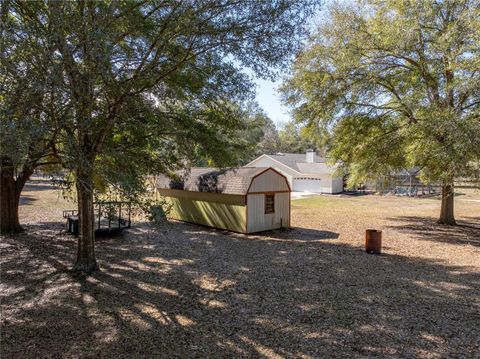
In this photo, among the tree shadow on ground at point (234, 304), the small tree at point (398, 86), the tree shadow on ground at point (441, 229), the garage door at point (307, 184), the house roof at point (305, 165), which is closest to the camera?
the tree shadow on ground at point (234, 304)

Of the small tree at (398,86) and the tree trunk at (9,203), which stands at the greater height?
the small tree at (398,86)

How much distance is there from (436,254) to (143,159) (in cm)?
1055

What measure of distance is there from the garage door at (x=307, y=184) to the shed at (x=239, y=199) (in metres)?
19.4

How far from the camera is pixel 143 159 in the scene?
9320 millimetres

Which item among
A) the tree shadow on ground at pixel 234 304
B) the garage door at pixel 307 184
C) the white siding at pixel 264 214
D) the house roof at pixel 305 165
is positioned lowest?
the tree shadow on ground at pixel 234 304

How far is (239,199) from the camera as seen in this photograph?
14961 millimetres

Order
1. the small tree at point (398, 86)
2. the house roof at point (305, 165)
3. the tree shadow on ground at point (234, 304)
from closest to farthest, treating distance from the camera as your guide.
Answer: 1. the tree shadow on ground at point (234, 304)
2. the small tree at point (398, 86)
3. the house roof at point (305, 165)

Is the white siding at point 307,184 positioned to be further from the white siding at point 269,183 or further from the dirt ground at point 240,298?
the dirt ground at point 240,298

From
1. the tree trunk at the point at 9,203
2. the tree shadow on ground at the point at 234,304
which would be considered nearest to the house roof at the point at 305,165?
the tree shadow on ground at the point at 234,304

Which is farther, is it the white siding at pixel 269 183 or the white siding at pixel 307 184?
the white siding at pixel 307 184

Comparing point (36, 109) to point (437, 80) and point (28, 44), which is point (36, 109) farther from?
point (437, 80)

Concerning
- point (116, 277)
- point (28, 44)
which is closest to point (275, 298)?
point (116, 277)

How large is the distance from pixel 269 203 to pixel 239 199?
1637mm

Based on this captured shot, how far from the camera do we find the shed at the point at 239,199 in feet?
49.0
